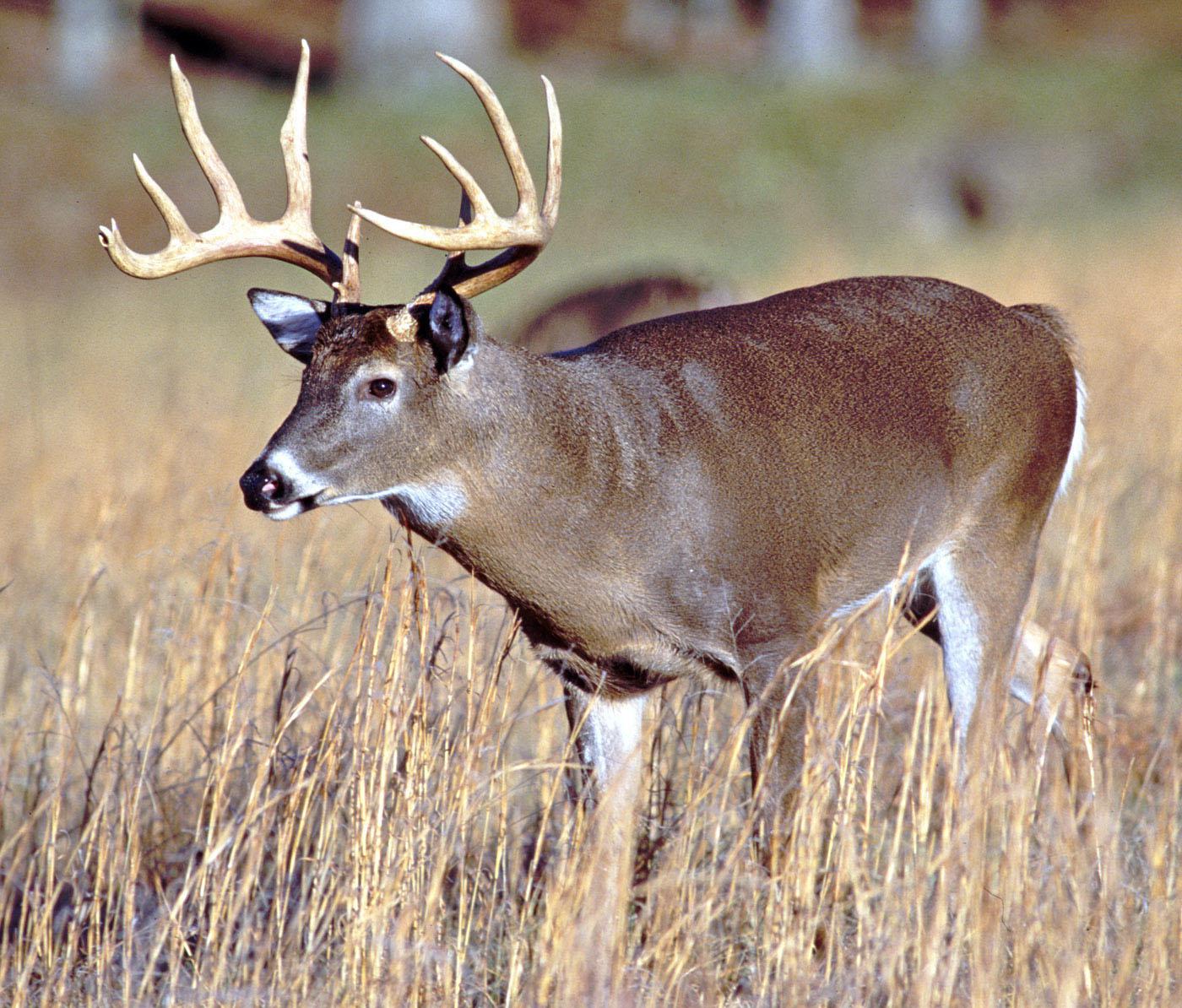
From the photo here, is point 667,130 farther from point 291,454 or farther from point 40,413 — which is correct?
point 291,454

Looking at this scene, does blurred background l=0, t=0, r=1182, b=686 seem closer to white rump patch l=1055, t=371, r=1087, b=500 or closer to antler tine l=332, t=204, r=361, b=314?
white rump patch l=1055, t=371, r=1087, b=500

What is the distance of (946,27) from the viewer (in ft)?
93.5

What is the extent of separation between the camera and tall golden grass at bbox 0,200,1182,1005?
12.2ft

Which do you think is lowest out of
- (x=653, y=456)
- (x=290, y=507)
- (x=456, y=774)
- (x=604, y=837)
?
(x=604, y=837)

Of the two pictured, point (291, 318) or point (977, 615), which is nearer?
point (291, 318)

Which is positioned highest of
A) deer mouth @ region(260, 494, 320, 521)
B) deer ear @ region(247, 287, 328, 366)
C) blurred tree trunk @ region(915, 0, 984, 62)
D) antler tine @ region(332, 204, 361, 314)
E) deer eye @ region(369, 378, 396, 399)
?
blurred tree trunk @ region(915, 0, 984, 62)

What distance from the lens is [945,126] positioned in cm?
2284

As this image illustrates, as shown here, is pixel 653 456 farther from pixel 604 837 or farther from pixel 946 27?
pixel 946 27

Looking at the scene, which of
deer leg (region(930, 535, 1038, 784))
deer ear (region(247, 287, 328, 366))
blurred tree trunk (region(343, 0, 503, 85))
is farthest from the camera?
blurred tree trunk (region(343, 0, 503, 85))

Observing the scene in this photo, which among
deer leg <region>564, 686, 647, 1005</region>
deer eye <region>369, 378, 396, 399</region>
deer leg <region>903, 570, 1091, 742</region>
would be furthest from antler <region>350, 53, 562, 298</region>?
deer leg <region>903, 570, 1091, 742</region>

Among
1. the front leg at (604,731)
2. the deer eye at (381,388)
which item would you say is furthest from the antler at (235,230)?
the front leg at (604,731)

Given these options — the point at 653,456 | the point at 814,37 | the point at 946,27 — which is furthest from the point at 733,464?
the point at 946,27

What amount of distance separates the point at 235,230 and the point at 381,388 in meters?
0.66

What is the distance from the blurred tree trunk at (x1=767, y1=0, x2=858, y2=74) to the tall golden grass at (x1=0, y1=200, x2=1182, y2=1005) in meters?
19.2
